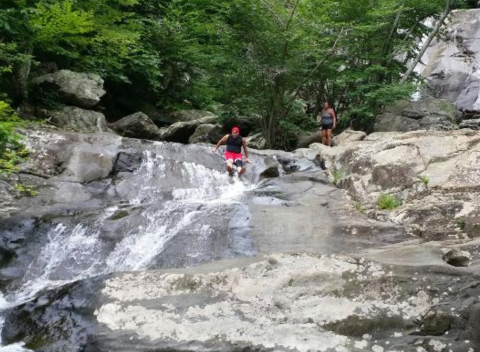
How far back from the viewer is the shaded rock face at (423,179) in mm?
7145

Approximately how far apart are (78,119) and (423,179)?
10401mm

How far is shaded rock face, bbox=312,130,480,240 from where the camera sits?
7145 millimetres

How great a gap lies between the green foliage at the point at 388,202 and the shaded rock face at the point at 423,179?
0.09 metres

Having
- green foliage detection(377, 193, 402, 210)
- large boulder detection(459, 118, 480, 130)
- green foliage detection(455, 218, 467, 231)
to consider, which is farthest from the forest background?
green foliage detection(455, 218, 467, 231)

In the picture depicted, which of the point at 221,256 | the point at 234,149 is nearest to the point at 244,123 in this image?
the point at 234,149

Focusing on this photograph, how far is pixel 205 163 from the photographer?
13.0 metres

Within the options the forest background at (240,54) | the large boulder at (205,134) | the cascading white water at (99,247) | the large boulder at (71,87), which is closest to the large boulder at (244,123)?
the forest background at (240,54)

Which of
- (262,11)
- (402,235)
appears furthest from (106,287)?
(262,11)

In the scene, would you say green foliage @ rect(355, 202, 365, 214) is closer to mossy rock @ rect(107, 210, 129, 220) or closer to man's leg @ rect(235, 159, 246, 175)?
man's leg @ rect(235, 159, 246, 175)

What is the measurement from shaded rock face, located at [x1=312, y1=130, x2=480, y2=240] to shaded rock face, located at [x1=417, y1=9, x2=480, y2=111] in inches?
571

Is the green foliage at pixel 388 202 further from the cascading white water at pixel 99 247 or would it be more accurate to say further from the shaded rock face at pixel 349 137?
the shaded rock face at pixel 349 137

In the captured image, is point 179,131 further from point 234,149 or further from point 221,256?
point 221,256

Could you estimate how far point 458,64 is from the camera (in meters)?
25.7

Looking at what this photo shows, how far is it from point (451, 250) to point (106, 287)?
4.01 metres
